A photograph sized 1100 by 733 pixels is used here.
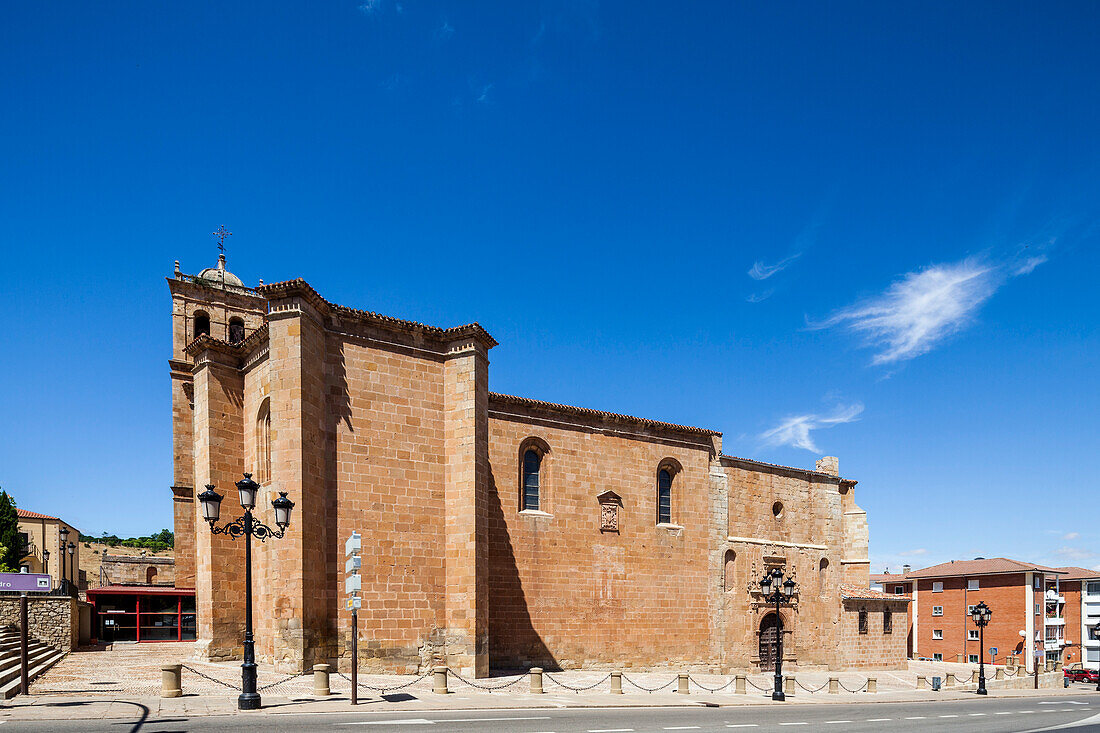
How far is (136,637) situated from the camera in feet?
94.3

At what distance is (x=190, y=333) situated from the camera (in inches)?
1332

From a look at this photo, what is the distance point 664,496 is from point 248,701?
2014 centimetres

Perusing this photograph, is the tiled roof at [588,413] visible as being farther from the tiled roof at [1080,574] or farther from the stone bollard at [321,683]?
the tiled roof at [1080,574]

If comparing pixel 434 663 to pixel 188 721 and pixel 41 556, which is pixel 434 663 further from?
pixel 41 556

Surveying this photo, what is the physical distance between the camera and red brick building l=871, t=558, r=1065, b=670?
5494 centimetres

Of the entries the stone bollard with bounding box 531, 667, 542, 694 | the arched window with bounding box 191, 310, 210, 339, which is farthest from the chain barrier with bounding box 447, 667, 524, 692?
the arched window with bounding box 191, 310, 210, 339

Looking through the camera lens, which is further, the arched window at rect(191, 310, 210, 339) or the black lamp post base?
the arched window at rect(191, 310, 210, 339)

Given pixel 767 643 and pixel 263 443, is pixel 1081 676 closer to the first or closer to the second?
pixel 767 643

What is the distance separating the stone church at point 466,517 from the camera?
20.7m

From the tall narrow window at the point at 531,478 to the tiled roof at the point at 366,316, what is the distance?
5080mm

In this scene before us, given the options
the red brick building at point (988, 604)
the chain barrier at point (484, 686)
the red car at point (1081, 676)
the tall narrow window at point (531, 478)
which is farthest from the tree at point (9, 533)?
the red car at point (1081, 676)

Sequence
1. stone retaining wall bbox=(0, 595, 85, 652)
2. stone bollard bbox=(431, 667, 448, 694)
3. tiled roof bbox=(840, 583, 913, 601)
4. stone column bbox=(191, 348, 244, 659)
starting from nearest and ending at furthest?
1. stone bollard bbox=(431, 667, 448, 694)
2. stone column bbox=(191, 348, 244, 659)
3. stone retaining wall bbox=(0, 595, 85, 652)
4. tiled roof bbox=(840, 583, 913, 601)

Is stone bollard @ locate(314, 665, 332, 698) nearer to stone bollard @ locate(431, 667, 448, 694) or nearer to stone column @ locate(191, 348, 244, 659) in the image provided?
stone bollard @ locate(431, 667, 448, 694)

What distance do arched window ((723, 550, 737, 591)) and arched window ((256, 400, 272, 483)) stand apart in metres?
19.2
